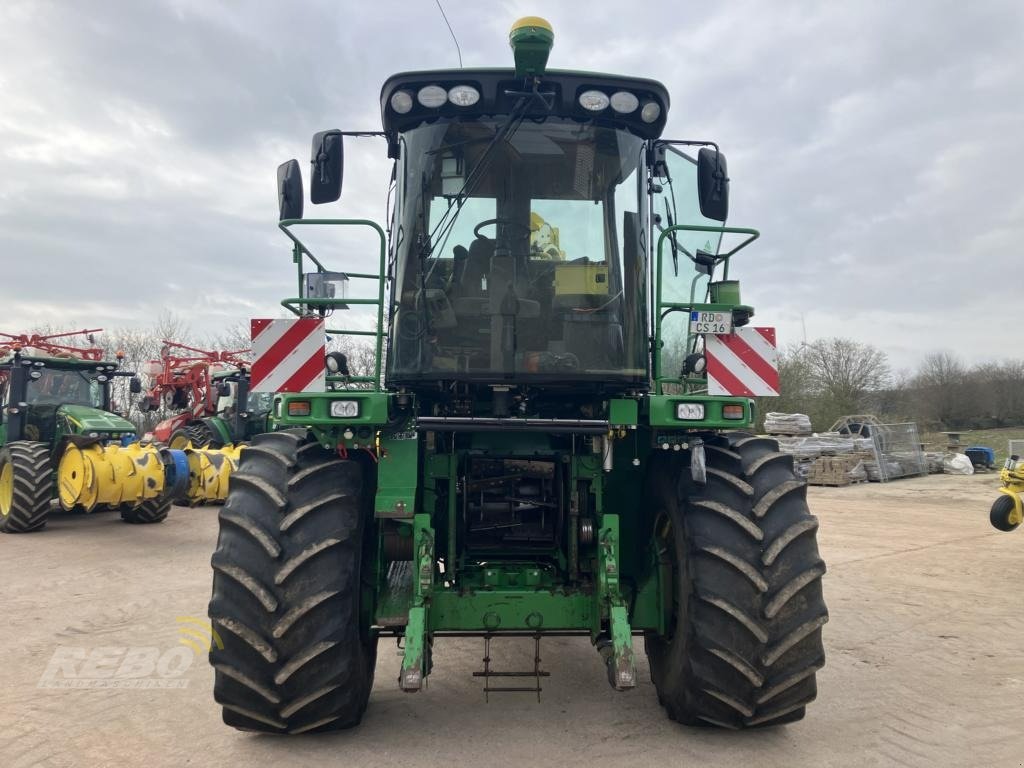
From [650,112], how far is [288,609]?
10.1 feet

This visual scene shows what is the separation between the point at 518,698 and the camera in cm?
436

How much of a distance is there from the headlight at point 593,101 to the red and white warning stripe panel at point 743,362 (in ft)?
4.34

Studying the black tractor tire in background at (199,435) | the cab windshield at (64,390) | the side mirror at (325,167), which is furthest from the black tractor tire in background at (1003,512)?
the black tractor tire in background at (199,435)

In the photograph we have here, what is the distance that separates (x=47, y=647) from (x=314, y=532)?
346 cm

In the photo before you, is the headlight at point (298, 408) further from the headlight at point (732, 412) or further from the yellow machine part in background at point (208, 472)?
the yellow machine part in background at point (208, 472)

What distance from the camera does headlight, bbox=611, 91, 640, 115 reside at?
3863mm

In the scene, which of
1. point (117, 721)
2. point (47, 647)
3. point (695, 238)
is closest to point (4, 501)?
point (47, 647)

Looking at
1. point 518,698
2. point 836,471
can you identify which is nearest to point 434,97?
point 518,698

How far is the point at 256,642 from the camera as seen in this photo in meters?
3.35

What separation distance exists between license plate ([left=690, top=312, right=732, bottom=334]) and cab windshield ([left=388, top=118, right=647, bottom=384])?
30 cm

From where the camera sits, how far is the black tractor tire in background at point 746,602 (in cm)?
343

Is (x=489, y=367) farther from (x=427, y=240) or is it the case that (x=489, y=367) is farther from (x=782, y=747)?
(x=782, y=747)

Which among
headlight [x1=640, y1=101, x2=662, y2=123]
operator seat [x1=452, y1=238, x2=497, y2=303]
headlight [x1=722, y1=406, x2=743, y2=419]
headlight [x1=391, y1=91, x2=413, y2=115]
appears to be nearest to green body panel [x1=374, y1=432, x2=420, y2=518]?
operator seat [x1=452, y1=238, x2=497, y2=303]

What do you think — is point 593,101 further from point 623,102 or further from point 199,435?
point 199,435
